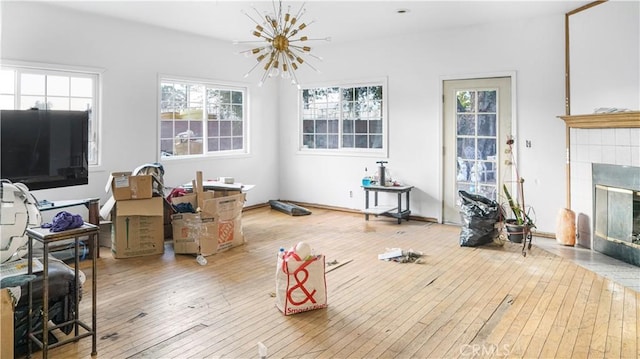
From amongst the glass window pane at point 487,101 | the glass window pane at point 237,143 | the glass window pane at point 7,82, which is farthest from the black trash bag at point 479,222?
the glass window pane at point 7,82

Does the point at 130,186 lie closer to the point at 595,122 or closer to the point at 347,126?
the point at 347,126

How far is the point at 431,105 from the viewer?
6336mm

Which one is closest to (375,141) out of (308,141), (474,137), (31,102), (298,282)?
(308,141)

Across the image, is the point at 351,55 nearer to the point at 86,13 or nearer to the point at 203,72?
the point at 203,72

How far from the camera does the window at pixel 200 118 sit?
20.9 ft

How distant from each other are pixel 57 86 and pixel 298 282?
158 inches

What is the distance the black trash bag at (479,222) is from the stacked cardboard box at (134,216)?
3.46m

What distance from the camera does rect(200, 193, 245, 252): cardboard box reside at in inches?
185

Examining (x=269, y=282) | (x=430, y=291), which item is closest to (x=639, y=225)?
(x=430, y=291)

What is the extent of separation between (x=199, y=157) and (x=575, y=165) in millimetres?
5119

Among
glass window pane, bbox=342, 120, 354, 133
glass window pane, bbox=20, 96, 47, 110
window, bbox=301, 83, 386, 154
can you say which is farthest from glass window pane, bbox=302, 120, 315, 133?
glass window pane, bbox=20, 96, 47, 110

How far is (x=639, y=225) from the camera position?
13.9 ft

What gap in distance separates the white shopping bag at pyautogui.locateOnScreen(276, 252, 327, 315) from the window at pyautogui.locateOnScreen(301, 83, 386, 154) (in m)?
4.00

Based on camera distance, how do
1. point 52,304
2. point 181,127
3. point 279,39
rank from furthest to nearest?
point 181,127, point 279,39, point 52,304
